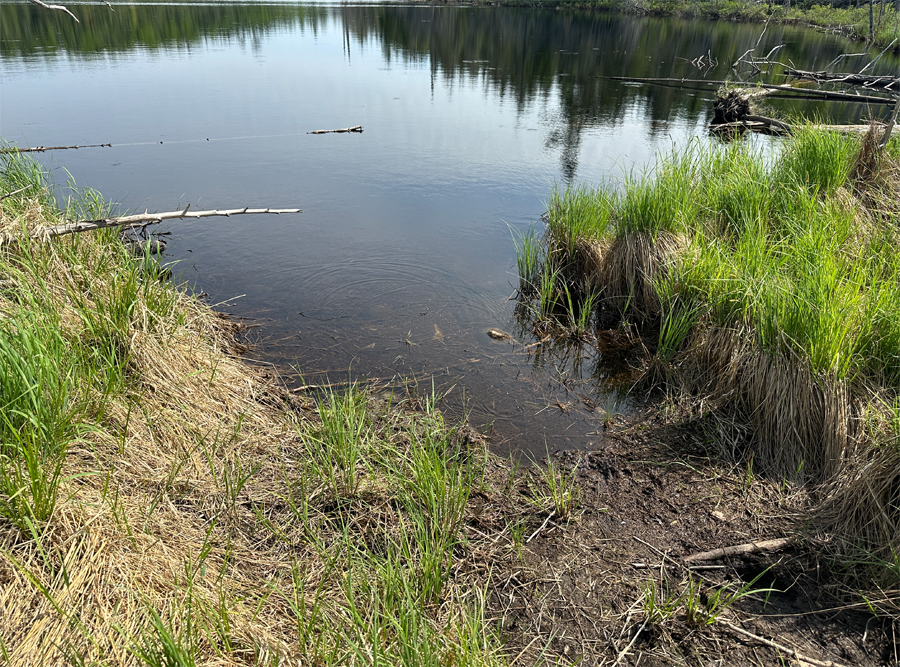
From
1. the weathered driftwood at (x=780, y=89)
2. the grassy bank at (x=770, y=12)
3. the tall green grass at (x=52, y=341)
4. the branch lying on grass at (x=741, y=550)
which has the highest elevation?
the grassy bank at (x=770, y=12)

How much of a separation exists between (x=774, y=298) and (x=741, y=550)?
5.37ft

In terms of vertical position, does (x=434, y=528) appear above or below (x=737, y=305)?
below

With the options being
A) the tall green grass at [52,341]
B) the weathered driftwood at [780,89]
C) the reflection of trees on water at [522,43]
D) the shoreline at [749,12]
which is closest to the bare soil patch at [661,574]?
the tall green grass at [52,341]

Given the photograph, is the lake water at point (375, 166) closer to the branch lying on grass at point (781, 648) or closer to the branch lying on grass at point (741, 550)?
the branch lying on grass at point (741, 550)

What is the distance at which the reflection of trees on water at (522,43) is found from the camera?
15.1 metres

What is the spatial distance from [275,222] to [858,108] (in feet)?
53.0

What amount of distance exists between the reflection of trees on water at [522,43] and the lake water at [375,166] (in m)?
0.18

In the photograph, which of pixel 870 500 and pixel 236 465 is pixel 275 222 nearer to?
pixel 236 465

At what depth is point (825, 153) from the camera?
561cm

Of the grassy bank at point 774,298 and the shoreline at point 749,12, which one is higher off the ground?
the shoreline at point 749,12

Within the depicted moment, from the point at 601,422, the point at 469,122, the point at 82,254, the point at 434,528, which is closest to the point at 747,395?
the point at 601,422

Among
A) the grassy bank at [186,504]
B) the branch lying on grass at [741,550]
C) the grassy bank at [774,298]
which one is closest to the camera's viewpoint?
the grassy bank at [186,504]

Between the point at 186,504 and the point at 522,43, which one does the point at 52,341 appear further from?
the point at 522,43

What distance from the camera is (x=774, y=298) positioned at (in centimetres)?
354
